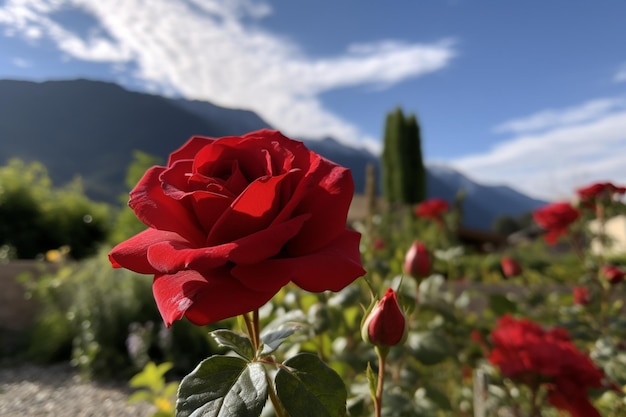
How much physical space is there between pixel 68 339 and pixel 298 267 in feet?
10.5

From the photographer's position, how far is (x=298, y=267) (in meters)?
0.31

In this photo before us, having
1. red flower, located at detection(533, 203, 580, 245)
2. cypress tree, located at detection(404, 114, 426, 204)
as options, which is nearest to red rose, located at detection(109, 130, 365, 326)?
red flower, located at detection(533, 203, 580, 245)

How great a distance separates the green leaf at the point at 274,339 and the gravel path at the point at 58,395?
1.29m

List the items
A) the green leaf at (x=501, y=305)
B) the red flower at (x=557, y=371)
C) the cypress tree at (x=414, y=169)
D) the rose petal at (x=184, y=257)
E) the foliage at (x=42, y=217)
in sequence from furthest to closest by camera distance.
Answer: the cypress tree at (x=414, y=169) → the foliage at (x=42, y=217) → the green leaf at (x=501, y=305) → the red flower at (x=557, y=371) → the rose petal at (x=184, y=257)

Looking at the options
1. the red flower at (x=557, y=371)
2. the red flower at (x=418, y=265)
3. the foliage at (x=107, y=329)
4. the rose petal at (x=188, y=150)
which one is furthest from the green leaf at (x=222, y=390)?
the foliage at (x=107, y=329)

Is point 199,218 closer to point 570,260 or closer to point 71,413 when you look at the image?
point 71,413

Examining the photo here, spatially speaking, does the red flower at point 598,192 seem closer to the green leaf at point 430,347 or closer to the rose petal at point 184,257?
the green leaf at point 430,347

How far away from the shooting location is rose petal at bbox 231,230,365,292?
309 millimetres

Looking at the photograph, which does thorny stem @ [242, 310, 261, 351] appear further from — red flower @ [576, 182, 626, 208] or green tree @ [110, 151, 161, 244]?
green tree @ [110, 151, 161, 244]

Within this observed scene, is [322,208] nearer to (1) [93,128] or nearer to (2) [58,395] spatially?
(2) [58,395]

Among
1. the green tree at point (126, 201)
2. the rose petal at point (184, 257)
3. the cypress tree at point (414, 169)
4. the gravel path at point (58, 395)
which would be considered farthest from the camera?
the cypress tree at point (414, 169)

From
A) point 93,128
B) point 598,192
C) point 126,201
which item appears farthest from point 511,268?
point 93,128

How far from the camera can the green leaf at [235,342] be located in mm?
360

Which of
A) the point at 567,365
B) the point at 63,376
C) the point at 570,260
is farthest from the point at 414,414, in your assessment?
the point at 570,260
